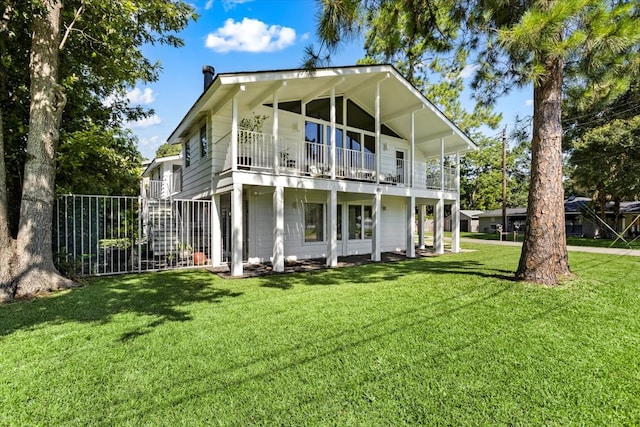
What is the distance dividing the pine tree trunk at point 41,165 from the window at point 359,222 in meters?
9.02

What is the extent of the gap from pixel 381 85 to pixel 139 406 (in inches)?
433

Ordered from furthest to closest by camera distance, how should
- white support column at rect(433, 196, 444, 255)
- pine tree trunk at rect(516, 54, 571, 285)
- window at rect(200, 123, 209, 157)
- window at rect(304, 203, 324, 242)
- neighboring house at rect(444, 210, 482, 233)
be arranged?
neighboring house at rect(444, 210, 482, 233) → white support column at rect(433, 196, 444, 255) → window at rect(304, 203, 324, 242) → window at rect(200, 123, 209, 157) → pine tree trunk at rect(516, 54, 571, 285)

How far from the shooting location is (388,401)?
2.53 m

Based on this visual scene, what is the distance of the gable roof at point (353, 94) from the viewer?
26.1 feet

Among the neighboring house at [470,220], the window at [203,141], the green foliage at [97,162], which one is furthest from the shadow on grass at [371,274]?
the neighboring house at [470,220]

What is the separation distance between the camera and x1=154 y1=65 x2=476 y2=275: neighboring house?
8.34 meters

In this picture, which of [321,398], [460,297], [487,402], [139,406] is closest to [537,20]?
[460,297]

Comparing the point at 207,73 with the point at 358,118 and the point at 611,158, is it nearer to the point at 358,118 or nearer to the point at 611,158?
the point at 358,118

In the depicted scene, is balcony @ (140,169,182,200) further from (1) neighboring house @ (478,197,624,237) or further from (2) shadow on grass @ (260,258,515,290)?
(1) neighboring house @ (478,197,624,237)

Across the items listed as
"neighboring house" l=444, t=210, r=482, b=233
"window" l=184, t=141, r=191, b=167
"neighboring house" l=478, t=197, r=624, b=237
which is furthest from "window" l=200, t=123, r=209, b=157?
"neighboring house" l=444, t=210, r=482, b=233

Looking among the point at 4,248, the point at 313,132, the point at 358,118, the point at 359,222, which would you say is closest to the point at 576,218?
the point at 359,222

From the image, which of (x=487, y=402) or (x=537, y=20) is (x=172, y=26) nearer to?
(x=537, y=20)

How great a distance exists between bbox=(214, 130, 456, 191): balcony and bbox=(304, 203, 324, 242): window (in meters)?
1.44

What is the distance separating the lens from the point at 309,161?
34.7 feet
